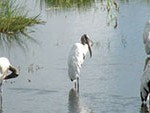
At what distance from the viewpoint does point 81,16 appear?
892 inches

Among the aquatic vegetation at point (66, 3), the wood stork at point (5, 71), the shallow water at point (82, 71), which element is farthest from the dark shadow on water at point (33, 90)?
the aquatic vegetation at point (66, 3)

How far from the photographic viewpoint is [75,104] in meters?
10.7

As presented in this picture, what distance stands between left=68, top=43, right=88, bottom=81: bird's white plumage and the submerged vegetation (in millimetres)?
5280

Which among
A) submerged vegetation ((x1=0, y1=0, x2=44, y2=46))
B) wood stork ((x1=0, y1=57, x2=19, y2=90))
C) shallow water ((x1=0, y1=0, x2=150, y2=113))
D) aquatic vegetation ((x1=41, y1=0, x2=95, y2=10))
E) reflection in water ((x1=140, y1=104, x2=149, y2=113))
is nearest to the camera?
reflection in water ((x1=140, y1=104, x2=149, y2=113))

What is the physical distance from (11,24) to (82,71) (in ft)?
18.6

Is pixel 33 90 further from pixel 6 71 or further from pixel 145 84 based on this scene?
pixel 145 84

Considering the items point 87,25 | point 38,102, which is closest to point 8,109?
point 38,102

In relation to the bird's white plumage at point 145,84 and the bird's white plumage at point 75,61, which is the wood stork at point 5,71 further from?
the bird's white plumage at point 145,84

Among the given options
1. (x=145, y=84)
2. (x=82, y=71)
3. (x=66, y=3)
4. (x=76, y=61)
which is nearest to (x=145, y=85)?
(x=145, y=84)

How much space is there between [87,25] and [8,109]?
1008cm

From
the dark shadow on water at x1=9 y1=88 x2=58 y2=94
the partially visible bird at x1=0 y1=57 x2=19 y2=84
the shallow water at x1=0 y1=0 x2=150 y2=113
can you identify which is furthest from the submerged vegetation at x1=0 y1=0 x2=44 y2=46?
the dark shadow on water at x1=9 y1=88 x2=58 y2=94

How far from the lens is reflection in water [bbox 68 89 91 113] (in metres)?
10.2

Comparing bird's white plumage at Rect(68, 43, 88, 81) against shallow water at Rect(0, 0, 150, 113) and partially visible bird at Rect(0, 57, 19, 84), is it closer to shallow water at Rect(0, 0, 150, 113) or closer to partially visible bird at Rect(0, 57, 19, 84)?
shallow water at Rect(0, 0, 150, 113)

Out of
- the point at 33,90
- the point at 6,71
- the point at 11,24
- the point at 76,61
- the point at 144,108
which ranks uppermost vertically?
the point at 11,24
